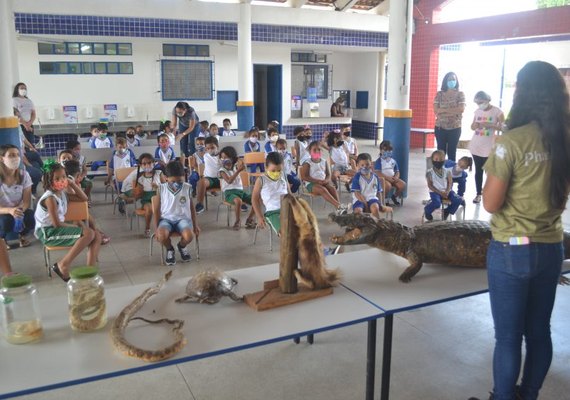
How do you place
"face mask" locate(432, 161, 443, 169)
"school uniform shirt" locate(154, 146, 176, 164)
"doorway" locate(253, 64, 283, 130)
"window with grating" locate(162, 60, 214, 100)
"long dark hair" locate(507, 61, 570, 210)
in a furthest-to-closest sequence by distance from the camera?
"doorway" locate(253, 64, 283, 130) < "window with grating" locate(162, 60, 214, 100) < "school uniform shirt" locate(154, 146, 176, 164) < "face mask" locate(432, 161, 443, 169) < "long dark hair" locate(507, 61, 570, 210)

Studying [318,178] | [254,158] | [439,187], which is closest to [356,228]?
[439,187]

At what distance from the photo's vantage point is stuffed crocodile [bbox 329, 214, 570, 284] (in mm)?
2711

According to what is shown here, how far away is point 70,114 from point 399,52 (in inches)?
293

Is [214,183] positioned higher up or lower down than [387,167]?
lower down

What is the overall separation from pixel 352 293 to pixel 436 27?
12374mm

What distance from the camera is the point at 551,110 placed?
2129 millimetres

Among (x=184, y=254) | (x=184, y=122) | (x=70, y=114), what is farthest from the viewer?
(x=70, y=114)

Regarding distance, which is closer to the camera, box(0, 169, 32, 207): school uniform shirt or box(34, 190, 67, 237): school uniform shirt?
box(34, 190, 67, 237): school uniform shirt

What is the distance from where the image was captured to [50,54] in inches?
450

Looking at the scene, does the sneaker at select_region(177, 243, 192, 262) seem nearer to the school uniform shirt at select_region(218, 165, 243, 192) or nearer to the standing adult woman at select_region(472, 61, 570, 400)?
the school uniform shirt at select_region(218, 165, 243, 192)

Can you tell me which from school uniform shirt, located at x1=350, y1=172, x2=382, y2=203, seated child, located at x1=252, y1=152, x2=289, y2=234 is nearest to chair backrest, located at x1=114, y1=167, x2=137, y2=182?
seated child, located at x1=252, y1=152, x2=289, y2=234

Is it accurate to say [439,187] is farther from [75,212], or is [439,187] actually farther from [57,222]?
[57,222]

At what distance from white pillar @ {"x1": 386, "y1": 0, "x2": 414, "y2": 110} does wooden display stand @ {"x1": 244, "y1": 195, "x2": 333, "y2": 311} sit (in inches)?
240

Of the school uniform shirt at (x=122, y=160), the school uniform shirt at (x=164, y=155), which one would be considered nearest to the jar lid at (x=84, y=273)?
the school uniform shirt at (x=122, y=160)
